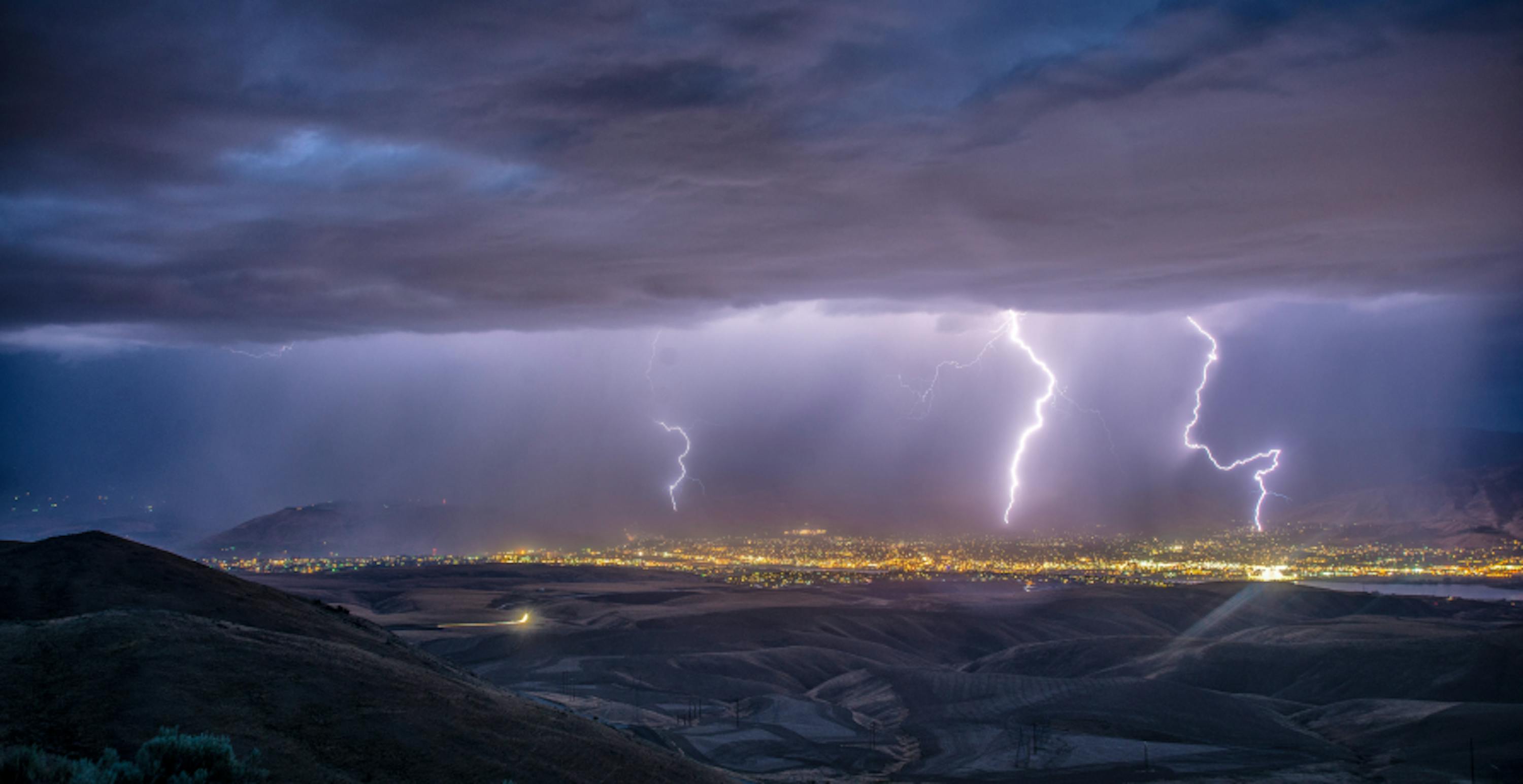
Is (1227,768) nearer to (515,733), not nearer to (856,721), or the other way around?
(856,721)

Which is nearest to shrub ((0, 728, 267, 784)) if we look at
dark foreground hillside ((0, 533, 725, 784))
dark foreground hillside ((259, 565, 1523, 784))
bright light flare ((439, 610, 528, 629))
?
dark foreground hillside ((0, 533, 725, 784))

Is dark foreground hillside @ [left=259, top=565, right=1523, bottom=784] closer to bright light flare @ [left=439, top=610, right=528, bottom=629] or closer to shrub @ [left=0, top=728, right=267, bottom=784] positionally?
bright light flare @ [left=439, top=610, right=528, bottom=629]

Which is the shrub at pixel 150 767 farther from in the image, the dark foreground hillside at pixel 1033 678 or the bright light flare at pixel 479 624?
the bright light flare at pixel 479 624

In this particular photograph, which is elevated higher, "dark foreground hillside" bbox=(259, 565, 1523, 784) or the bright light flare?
the bright light flare

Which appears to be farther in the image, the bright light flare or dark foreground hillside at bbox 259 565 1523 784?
the bright light flare

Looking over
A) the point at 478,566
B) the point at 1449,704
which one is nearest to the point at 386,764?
the point at 1449,704

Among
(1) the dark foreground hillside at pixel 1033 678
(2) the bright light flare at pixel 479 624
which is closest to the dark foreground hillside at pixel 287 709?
(1) the dark foreground hillside at pixel 1033 678
